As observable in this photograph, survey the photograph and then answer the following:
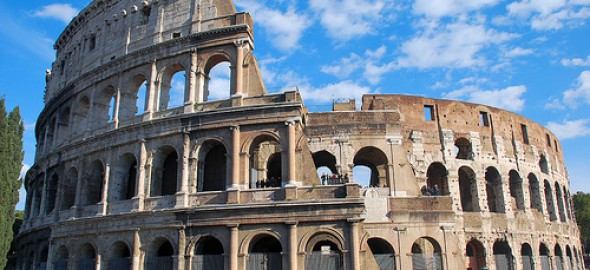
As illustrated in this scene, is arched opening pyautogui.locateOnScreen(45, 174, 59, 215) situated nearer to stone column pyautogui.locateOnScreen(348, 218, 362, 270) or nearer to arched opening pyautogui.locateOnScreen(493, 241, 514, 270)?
stone column pyautogui.locateOnScreen(348, 218, 362, 270)

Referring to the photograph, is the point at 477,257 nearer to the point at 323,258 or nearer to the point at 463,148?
the point at 463,148

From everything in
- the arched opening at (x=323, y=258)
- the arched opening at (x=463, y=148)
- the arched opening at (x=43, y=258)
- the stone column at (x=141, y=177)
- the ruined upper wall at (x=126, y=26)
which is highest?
the ruined upper wall at (x=126, y=26)

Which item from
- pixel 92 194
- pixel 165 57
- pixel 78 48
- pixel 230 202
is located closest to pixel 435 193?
pixel 230 202

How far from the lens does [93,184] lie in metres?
22.2

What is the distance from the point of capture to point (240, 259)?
1734 centimetres

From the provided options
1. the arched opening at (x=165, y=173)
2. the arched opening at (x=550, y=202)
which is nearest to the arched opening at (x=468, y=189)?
the arched opening at (x=550, y=202)

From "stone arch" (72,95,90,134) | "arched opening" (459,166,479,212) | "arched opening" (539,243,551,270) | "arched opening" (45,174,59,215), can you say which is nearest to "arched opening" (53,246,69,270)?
"arched opening" (45,174,59,215)

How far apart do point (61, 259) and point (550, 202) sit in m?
27.3

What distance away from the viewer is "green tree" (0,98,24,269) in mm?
18906

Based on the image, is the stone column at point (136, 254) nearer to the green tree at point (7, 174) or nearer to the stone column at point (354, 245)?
the green tree at point (7, 174)

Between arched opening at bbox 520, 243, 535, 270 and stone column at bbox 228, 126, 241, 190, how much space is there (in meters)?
16.2

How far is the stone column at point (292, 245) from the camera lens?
16.8m

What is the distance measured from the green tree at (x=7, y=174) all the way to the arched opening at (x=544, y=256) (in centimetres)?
2599

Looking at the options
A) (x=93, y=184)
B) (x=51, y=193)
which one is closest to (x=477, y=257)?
(x=93, y=184)
